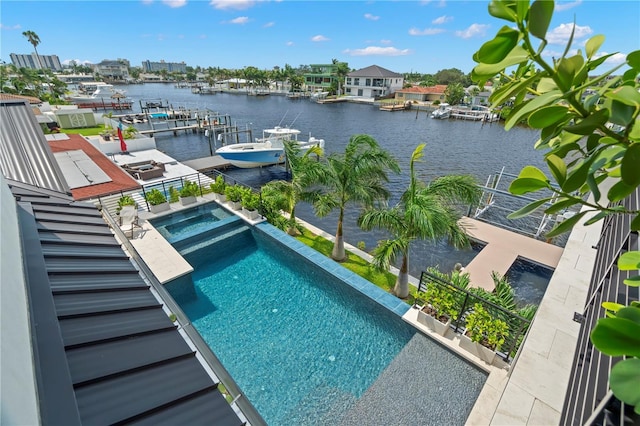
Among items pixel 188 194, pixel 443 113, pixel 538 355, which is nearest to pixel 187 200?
pixel 188 194

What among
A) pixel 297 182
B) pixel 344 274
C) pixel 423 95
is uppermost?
pixel 423 95

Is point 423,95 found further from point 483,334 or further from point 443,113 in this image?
point 483,334

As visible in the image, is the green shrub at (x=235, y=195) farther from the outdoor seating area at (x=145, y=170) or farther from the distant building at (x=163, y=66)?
the distant building at (x=163, y=66)

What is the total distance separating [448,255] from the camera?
11.1m

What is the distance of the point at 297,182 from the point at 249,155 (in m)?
12.1

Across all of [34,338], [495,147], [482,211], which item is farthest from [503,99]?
[495,147]

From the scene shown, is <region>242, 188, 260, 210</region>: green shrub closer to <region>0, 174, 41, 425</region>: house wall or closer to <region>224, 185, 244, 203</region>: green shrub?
<region>224, 185, 244, 203</region>: green shrub

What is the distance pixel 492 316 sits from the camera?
586 centimetres

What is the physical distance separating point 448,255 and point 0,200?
38.9ft

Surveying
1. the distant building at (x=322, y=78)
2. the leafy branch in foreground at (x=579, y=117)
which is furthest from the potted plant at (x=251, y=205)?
the distant building at (x=322, y=78)

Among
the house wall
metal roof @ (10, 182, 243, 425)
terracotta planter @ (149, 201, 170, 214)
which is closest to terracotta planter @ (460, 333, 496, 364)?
metal roof @ (10, 182, 243, 425)

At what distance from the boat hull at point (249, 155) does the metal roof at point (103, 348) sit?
55.6 feet

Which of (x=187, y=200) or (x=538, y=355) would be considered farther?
(x=187, y=200)

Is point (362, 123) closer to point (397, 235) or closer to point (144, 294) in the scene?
point (397, 235)
